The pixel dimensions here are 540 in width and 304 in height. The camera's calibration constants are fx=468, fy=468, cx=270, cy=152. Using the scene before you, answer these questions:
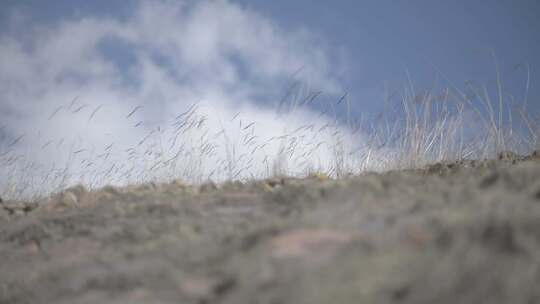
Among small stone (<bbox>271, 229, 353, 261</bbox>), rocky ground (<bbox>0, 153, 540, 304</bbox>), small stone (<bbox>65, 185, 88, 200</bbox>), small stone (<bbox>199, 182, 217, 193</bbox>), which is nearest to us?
rocky ground (<bbox>0, 153, 540, 304</bbox>)

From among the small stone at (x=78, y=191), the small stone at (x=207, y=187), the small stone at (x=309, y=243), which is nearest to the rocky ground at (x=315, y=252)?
the small stone at (x=309, y=243)

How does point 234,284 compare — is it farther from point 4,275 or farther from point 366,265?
point 4,275

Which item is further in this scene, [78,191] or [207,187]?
[78,191]

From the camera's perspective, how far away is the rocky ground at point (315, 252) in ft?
2.77

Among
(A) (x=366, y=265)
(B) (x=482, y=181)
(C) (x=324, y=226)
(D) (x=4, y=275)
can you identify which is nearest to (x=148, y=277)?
(C) (x=324, y=226)

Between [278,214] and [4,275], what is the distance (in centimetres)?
98

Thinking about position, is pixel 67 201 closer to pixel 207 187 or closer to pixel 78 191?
pixel 78 191

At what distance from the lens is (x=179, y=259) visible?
117 centimetres

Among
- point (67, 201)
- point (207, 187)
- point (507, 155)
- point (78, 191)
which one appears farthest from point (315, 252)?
point (507, 155)

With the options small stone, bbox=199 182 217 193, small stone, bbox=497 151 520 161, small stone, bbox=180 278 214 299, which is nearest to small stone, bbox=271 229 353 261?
small stone, bbox=180 278 214 299

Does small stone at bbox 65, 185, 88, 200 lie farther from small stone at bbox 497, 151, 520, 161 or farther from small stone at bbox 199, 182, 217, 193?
small stone at bbox 497, 151, 520, 161

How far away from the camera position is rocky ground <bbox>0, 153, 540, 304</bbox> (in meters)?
0.84

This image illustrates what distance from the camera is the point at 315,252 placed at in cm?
98

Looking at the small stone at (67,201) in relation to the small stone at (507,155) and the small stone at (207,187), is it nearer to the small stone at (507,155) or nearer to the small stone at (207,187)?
the small stone at (207,187)
